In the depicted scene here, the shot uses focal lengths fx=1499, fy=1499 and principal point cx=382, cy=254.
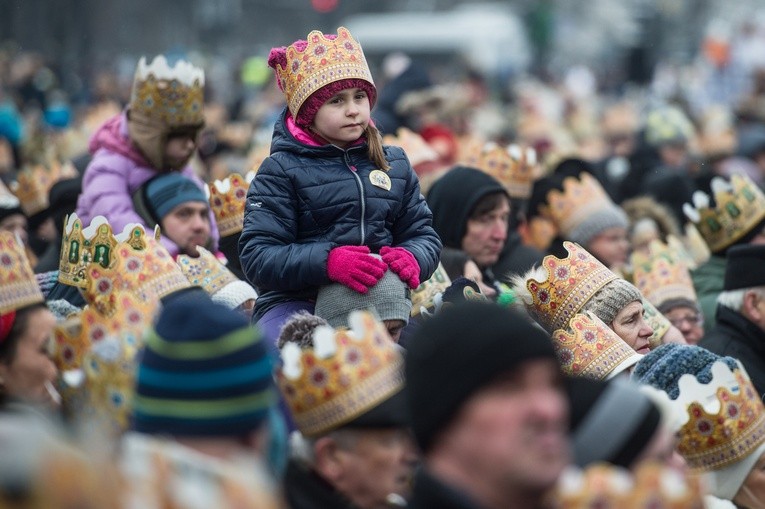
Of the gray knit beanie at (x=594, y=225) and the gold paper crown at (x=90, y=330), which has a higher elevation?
the gold paper crown at (x=90, y=330)

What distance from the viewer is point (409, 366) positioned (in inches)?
144

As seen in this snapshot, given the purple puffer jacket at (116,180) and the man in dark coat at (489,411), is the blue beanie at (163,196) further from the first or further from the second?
the man in dark coat at (489,411)

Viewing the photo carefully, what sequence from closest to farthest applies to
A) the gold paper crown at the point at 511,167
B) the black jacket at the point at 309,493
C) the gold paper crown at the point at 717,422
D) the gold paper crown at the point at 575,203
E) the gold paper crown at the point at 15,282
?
the black jacket at the point at 309,493 < the gold paper crown at the point at 15,282 < the gold paper crown at the point at 717,422 < the gold paper crown at the point at 575,203 < the gold paper crown at the point at 511,167

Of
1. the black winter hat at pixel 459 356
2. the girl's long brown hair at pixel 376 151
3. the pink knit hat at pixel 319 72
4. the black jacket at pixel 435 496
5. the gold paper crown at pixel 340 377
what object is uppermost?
the pink knit hat at pixel 319 72

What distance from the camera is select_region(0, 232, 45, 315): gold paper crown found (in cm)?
523

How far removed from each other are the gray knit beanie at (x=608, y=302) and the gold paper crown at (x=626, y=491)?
3.54 metres

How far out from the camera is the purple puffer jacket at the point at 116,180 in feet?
26.2

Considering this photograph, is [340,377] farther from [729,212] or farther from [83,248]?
[729,212]

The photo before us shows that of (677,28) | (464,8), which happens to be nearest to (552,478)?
(677,28)

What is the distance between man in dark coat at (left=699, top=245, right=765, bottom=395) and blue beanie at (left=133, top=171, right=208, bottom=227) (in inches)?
111

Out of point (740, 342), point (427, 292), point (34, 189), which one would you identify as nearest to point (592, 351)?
point (427, 292)

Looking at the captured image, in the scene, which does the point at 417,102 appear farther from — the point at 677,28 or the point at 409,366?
the point at 677,28

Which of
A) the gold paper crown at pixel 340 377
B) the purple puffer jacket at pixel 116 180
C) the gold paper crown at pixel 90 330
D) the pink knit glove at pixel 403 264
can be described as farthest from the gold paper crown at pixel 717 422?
the purple puffer jacket at pixel 116 180

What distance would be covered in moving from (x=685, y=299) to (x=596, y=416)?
15.4 ft
